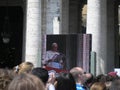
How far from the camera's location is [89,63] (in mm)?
14016

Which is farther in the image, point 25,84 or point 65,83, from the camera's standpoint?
point 65,83

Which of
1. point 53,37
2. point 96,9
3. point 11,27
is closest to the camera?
point 53,37

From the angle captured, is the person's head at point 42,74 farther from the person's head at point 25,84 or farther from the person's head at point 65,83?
the person's head at point 25,84

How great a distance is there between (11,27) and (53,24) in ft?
35.0

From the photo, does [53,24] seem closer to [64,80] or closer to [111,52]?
[111,52]

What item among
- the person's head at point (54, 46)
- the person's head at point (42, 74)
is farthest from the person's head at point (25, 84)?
the person's head at point (54, 46)

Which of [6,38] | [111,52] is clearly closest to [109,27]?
[111,52]

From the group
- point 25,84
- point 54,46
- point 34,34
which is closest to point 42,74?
point 25,84

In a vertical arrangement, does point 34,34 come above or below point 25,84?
below

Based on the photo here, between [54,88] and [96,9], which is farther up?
[96,9]

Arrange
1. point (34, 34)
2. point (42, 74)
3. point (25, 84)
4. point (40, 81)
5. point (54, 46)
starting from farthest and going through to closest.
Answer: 1. point (34, 34)
2. point (54, 46)
3. point (42, 74)
4. point (40, 81)
5. point (25, 84)

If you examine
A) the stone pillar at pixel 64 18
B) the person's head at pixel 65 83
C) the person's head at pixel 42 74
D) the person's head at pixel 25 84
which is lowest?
the person's head at pixel 65 83

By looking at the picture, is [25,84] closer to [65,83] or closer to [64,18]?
[65,83]

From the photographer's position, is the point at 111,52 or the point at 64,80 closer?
the point at 64,80
